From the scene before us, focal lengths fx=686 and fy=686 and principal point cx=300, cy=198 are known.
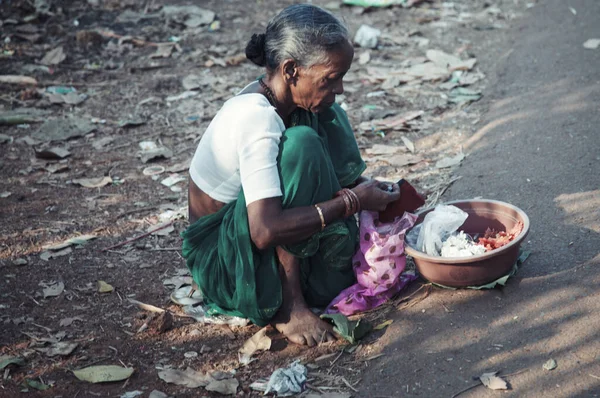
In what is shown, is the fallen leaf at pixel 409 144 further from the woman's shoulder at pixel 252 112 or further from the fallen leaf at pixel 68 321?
the fallen leaf at pixel 68 321

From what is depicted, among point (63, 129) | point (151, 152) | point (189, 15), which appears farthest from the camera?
point (189, 15)

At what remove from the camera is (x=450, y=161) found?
4508mm

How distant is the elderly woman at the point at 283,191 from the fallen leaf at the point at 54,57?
449cm

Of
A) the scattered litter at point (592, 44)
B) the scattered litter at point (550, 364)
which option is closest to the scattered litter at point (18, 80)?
the scattered litter at point (592, 44)

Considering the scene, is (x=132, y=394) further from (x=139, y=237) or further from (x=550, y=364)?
(x=550, y=364)

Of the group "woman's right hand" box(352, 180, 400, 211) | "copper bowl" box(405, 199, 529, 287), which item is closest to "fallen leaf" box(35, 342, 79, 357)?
"woman's right hand" box(352, 180, 400, 211)

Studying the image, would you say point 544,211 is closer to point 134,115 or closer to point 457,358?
point 457,358

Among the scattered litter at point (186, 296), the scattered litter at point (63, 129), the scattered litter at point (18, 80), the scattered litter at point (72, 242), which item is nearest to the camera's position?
the scattered litter at point (186, 296)

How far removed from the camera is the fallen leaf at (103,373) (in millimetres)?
2752

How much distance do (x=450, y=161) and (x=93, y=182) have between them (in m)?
2.44

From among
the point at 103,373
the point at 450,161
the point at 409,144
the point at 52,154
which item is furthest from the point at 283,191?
the point at 52,154

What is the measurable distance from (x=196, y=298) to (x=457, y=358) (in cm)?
133

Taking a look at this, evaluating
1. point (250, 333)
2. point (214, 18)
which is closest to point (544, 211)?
point (250, 333)

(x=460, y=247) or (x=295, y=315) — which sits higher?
(x=460, y=247)
